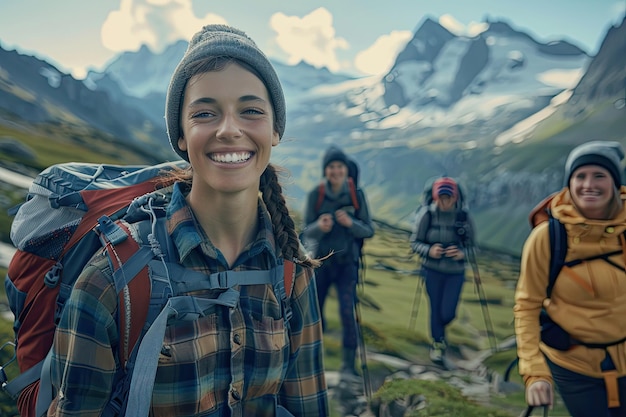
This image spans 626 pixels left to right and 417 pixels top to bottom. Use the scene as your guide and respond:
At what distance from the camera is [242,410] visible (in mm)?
2066

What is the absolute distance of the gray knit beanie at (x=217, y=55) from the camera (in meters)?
1.97

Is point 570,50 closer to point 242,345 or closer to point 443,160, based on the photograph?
point 443,160

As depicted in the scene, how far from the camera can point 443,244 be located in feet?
24.3

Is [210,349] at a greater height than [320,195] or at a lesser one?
lesser

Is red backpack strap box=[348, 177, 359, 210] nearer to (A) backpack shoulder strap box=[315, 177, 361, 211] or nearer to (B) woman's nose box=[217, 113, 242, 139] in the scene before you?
(A) backpack shoulder strap box=[315, 177, 361, 211]

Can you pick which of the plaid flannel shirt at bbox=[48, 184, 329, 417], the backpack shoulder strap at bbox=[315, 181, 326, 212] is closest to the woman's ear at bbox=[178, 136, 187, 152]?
the plaid flannel shirt at bbox=[48, 184, 329, 417]

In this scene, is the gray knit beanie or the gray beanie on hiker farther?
the gray beanie on hiker

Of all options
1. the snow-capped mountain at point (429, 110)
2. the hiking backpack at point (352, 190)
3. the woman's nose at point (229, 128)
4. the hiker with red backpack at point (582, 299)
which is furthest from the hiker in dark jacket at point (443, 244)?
the woman's nose at point (229, 128)

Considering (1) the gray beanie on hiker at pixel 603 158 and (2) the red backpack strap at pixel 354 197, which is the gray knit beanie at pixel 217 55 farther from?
(2) the red backpack strap at pixel 354 197

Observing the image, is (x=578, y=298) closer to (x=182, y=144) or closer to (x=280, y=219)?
(x=280, y=219)

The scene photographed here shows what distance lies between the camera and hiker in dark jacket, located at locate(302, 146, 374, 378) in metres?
6.68

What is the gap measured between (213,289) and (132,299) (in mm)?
330

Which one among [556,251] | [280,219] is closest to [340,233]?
[556,251]

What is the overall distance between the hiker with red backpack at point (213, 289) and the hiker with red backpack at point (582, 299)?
2344mm
